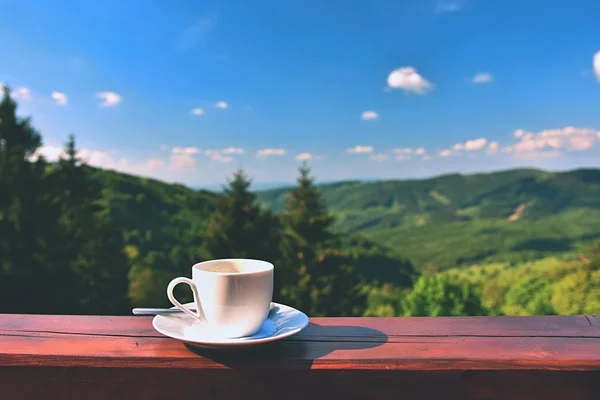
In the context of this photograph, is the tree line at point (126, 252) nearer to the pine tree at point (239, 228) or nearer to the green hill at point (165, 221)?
the pine tree at point (239, 228)

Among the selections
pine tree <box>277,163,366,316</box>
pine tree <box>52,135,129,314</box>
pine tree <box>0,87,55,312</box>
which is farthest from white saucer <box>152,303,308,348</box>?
pine tree <box>277,163,366,316</box>

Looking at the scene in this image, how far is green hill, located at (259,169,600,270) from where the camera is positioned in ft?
147

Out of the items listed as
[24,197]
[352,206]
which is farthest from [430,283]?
[352,206]

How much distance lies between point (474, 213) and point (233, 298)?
198 ft

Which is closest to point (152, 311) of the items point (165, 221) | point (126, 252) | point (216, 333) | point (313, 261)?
point (216, 333)

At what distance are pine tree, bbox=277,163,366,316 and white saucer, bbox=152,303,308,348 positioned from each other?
16846 millimetres

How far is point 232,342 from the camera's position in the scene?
75 cm

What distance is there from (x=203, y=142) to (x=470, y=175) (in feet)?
119

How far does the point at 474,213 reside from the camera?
188ft

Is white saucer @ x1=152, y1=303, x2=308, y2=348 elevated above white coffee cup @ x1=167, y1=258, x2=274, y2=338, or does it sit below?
below

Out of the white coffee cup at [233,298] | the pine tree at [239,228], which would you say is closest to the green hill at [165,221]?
the pine tree at [239,228]

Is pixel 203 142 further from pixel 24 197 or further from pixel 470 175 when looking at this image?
pixel 24 197

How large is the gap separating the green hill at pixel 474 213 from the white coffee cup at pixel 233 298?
37606mm

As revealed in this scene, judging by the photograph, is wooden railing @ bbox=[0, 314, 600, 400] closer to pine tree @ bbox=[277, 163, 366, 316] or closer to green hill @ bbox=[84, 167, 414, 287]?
pine tree @ bbox=[277, 163, 366, 316]
